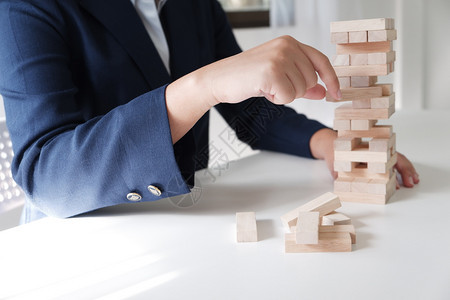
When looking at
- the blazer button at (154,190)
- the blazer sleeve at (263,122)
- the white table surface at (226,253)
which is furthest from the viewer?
the blazer sleeve at (263,122)

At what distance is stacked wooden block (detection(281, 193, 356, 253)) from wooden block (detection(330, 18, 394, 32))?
1.02 ft

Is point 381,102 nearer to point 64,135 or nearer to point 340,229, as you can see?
point 340,229

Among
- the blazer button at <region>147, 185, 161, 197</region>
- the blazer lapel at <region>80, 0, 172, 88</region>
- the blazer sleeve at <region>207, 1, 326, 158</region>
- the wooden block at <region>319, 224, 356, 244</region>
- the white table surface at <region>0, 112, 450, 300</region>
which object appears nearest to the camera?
the white table surface at <region>0, 112, 450, 300</region>

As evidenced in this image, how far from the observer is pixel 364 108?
2.89 feet

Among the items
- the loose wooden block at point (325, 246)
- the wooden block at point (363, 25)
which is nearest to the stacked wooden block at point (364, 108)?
the wooden block at point (363, 25)

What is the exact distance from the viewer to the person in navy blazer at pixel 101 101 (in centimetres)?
77

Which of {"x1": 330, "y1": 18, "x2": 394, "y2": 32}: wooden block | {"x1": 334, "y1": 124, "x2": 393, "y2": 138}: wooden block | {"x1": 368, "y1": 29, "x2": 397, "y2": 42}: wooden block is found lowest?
{"x1": 334, "y1": 124, "x2": 393, "y2": 138}: wooden block

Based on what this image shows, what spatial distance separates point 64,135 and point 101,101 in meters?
0.22

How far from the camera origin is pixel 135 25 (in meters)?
1.04

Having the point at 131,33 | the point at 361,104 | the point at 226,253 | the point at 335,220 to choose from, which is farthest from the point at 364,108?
the point at 131,33

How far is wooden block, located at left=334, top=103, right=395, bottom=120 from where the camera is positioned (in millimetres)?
871

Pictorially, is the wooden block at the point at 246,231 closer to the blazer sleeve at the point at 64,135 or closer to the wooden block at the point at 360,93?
the blazer sleeve at the point at 64,135

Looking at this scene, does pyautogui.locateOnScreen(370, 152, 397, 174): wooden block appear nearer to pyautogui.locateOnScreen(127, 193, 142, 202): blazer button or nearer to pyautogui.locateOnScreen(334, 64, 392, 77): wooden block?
pyautogui.locateOnScreen(334, 64, 392, 77): wooden block

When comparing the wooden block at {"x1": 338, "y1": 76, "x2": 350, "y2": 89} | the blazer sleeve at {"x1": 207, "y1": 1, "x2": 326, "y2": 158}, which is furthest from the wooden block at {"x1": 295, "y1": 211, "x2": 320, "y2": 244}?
the blazer sleeve at {"x1": 207, "y1": 1, "x2": 326, "y2": 158}
